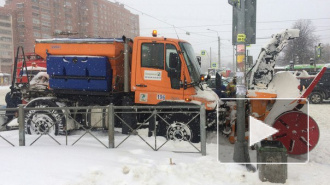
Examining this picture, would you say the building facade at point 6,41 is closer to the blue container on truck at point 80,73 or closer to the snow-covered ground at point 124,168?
the blue container on truck at point 80,73

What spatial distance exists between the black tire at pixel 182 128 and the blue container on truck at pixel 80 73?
85.2 inches

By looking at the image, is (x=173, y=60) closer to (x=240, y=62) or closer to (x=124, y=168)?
(x=240, y=62)

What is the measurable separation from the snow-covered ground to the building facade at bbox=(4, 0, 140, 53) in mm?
63933

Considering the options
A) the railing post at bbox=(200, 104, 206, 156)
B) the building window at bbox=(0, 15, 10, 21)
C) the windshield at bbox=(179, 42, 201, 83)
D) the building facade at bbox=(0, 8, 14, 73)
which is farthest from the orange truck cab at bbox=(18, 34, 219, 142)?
the building window at bbox=(0, 15, 10, 21)

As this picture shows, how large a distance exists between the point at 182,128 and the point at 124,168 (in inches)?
100.0

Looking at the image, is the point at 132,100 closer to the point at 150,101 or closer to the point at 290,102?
the point at 150,101

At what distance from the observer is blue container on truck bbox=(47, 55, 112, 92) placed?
7.85m

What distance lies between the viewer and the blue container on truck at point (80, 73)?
7.85 metres

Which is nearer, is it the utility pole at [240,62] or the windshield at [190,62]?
the utility pole at [240,62]

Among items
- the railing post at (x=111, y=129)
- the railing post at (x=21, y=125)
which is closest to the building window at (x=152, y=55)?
the railing post at (x=111, y=129)

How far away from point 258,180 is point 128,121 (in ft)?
13.1

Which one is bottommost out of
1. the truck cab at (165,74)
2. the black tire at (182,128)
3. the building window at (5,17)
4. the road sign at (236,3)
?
the black tire at (182,128)

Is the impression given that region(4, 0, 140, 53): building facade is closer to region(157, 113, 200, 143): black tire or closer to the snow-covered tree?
the snow-covered tree

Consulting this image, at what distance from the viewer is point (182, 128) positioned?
24.3 ft
